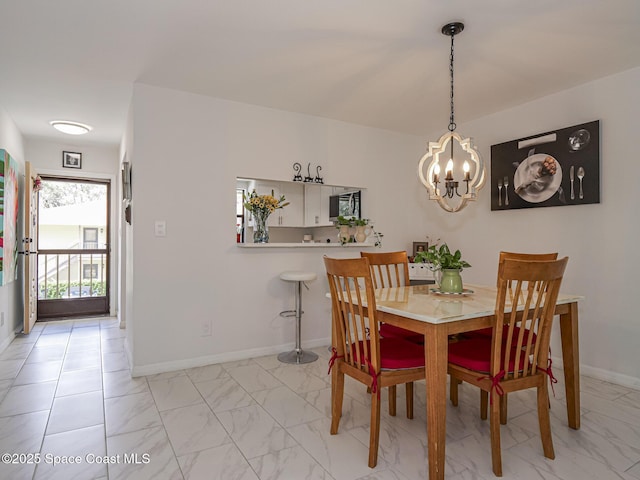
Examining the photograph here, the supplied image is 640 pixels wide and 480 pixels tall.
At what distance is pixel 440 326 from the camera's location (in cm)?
166

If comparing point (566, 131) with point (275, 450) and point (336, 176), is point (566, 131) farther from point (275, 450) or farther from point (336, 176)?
point (275, 450)

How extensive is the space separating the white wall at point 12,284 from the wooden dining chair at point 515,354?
4.18m

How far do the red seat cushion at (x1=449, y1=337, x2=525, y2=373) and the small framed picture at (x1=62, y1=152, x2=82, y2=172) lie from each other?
16.6 feet

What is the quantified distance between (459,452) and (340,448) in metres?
0.60

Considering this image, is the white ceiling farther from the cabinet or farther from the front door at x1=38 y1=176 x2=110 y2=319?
the front door at x1=38 y1=176 x2=110 y2=319

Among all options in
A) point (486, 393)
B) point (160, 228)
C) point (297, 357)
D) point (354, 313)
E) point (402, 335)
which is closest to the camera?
point (354, 313)

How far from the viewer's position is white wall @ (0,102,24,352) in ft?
12.0

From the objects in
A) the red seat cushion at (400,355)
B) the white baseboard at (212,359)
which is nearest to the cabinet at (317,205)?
the white baseboard at (212,359)

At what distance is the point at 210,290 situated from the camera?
3.31 metres

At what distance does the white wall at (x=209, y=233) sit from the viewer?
3.06 m

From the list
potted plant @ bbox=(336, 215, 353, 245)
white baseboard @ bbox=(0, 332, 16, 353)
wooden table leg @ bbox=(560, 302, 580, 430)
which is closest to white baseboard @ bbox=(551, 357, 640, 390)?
wooden table leg @ bbox=(560, 302, 580, 430)

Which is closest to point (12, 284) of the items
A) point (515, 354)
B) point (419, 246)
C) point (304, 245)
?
point (304, 245)

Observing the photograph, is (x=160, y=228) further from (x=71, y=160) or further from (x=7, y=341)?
(x=71, y=160)

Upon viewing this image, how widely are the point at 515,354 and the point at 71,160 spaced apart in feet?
17.7
